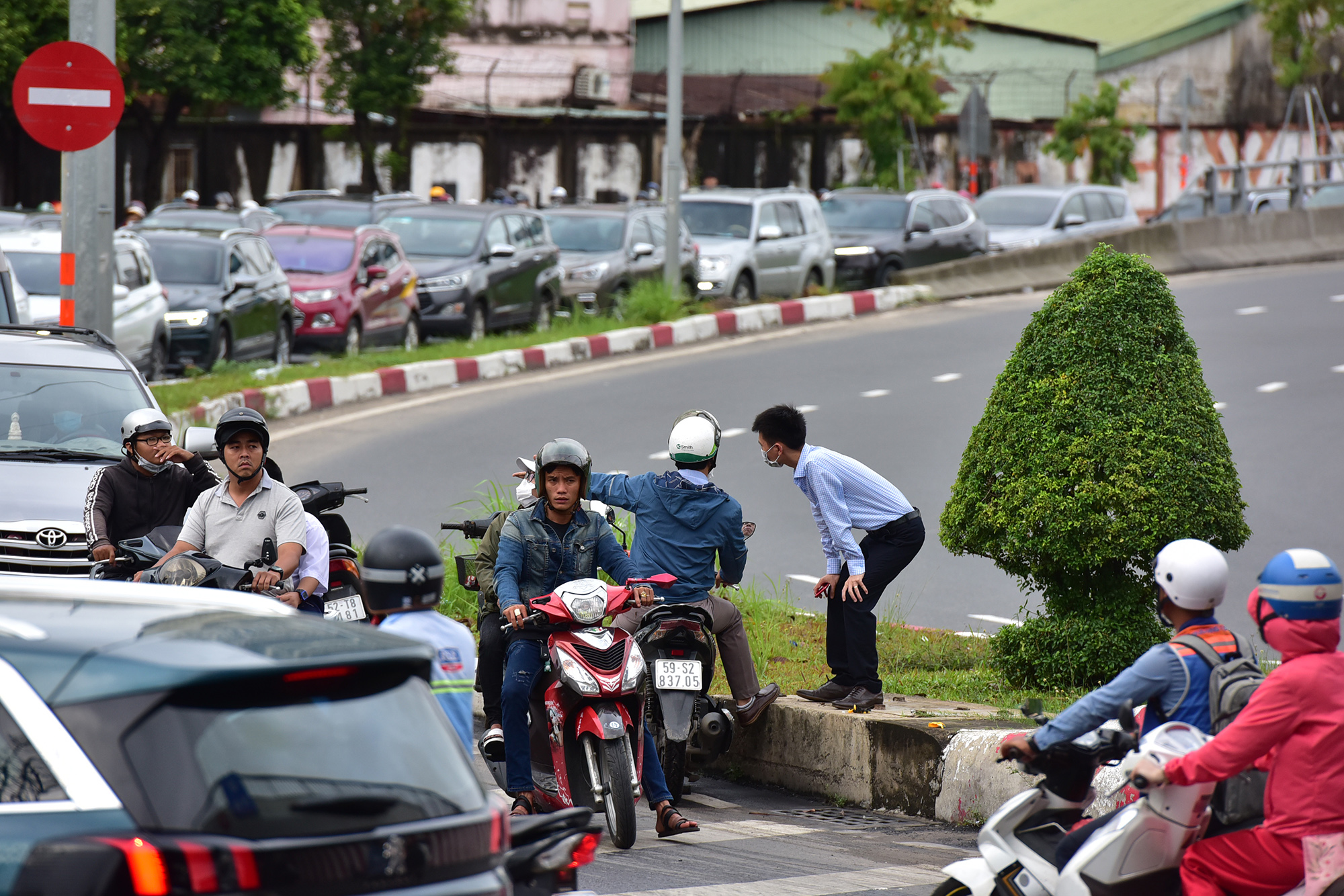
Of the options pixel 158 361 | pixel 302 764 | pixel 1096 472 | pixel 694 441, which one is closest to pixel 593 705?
pixel 694 441

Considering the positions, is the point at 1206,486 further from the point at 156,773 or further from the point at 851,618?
the point at 156,773

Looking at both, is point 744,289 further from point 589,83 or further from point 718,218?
point 589,83

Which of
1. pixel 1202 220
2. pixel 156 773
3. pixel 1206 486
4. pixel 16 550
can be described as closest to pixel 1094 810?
pixel 1206 486

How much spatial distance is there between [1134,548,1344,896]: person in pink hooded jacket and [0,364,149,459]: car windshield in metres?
6.21

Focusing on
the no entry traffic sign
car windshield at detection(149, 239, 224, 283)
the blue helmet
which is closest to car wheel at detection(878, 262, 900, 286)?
car windshield at detection(149, 239, 224, 283)

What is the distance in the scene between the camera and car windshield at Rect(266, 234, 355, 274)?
65.5 ft

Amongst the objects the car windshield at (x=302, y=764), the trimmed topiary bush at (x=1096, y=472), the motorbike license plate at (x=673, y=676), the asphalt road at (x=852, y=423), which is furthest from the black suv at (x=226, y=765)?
the asphalt road at (x=852, y=423)

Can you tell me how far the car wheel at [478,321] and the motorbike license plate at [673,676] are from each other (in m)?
14.6

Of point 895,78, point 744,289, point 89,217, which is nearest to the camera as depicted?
point 89,217

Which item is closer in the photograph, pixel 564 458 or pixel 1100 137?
pixel 564 458

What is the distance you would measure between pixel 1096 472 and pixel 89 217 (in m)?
6.91

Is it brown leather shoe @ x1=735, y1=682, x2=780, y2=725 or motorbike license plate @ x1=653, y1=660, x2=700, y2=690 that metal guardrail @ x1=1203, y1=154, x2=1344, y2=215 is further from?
motorbike license plate @ x1=653, y1=660, x2=700, y2=690

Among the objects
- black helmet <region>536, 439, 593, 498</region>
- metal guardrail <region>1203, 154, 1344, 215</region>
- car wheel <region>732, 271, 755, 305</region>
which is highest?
metal guardrail <region>1203, 154, 1344, 215</region>

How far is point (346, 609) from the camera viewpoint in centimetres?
709
